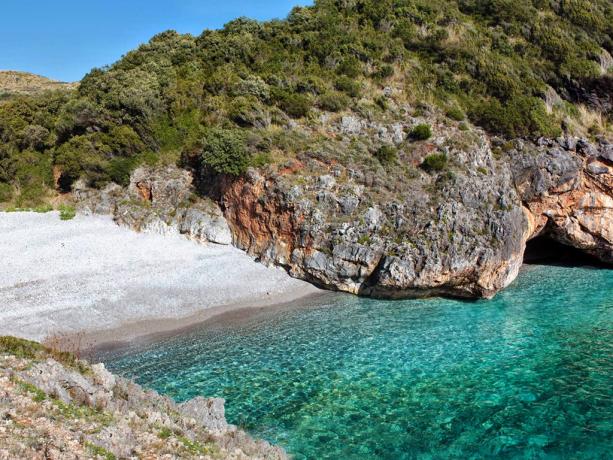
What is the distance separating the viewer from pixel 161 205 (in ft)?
78.0

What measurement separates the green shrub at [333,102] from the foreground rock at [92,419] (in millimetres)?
21828

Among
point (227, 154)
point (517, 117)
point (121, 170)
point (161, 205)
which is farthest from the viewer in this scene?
point (517, 117)

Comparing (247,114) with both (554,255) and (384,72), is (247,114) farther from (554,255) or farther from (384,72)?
(554,255)

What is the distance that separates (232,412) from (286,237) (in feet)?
39.0

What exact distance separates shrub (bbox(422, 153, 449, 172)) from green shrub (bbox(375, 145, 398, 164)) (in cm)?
188

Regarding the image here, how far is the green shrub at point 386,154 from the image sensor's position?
2416 centimetres

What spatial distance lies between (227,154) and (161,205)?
4910 millimetres

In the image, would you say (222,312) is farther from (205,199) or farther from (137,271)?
(205,199)

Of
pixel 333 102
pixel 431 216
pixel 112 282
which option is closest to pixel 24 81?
pixel 333 102

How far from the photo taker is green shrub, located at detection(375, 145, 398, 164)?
24.2 m

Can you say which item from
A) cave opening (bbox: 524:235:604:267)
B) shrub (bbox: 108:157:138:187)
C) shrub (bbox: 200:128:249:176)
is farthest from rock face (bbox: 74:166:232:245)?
cave opening (bbox: 524:235:604:267)

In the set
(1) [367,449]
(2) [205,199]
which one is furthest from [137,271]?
(1) [367,449]

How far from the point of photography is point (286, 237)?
71.1 ft

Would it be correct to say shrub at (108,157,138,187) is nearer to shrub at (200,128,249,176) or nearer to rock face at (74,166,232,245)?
rock face at (74,166,232,245)
